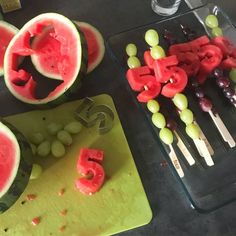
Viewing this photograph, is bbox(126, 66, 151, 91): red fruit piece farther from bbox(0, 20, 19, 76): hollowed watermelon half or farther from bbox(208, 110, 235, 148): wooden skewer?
bbox(0, 20, 19, 76): hollowed watermelon half

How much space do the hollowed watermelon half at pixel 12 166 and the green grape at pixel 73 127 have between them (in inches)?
5.4

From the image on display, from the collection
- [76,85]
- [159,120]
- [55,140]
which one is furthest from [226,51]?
[55,140]

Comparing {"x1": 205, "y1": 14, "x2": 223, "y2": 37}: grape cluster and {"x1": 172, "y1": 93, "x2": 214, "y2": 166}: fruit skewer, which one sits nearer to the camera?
{"x1": 172, "y1": 93, "x2": 214, "y2": 166}: fruit skewer

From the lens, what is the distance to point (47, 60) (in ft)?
3.76

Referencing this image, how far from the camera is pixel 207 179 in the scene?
1.04 meters

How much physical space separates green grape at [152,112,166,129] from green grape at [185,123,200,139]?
7 centimetres

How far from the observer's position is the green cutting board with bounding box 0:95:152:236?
97 centimetres

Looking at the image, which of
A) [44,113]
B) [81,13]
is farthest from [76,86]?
[81,13]

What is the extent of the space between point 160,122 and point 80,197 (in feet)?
0.96

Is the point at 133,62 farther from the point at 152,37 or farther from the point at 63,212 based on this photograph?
the point at 63,212

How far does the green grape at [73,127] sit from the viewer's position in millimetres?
1051

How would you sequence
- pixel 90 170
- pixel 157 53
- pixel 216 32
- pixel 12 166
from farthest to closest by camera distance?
1. pixel 216 32
2. pixel 157 53
3. pixel 90 170
4. pixel 12 166

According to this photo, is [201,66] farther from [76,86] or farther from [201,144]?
[76,86]

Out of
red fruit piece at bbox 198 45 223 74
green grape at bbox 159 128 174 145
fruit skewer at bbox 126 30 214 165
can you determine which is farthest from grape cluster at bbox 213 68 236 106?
green grape at bbox 159 128 174 145
